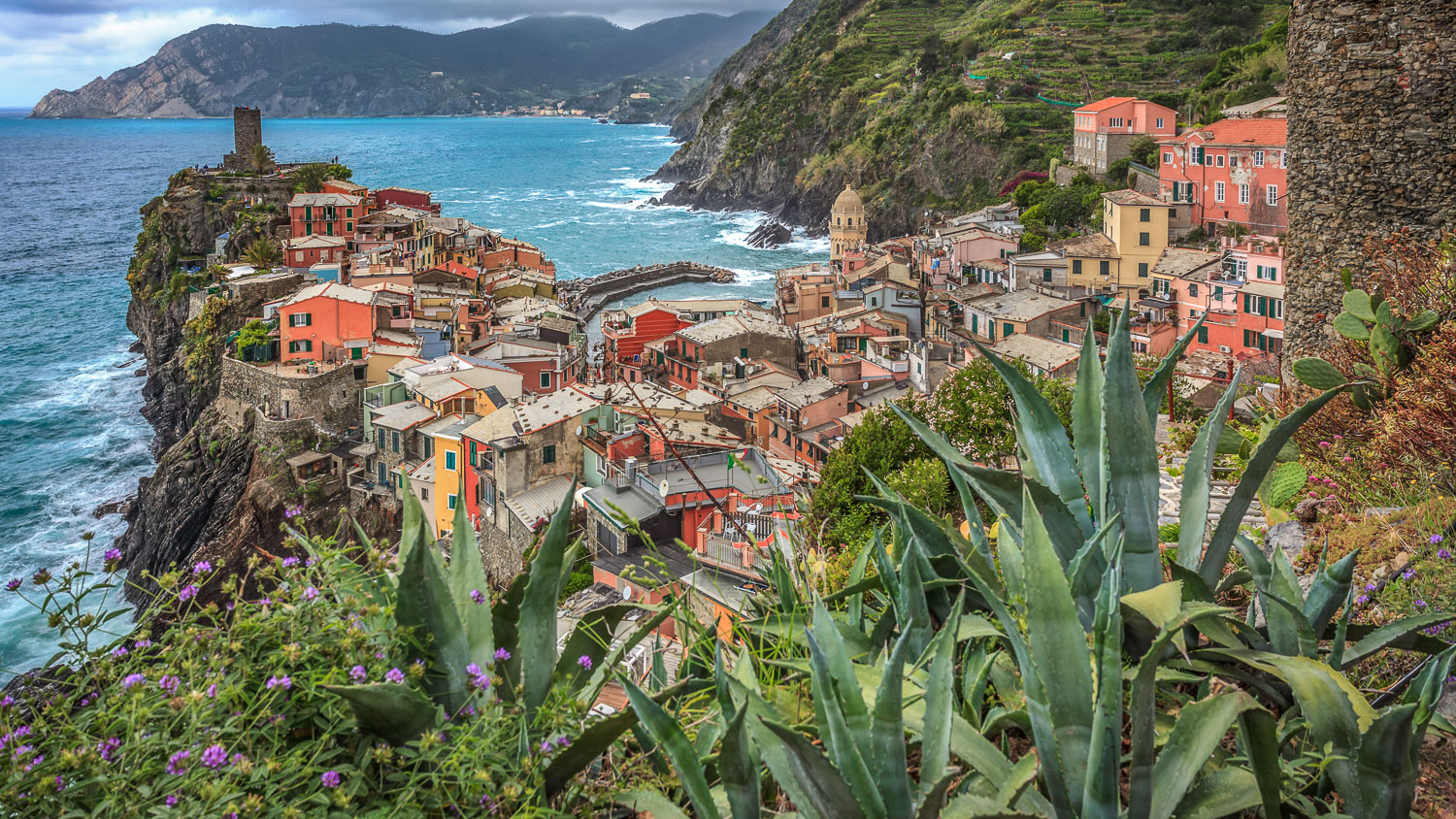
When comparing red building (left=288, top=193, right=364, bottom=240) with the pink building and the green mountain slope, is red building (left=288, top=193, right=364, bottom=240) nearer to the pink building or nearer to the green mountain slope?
the pink building

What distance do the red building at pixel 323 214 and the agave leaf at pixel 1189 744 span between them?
35552mm

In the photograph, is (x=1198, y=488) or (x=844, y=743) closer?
(x=844, y=743)

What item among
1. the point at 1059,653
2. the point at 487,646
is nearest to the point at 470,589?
the point at 487,646

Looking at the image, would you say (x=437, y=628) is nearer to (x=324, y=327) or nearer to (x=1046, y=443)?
(x=1046, y=443)

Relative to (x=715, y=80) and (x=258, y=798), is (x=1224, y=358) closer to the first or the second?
(x=258, y=798)

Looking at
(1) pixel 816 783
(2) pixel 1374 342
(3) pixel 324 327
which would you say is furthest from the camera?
(3) pixel 324 327

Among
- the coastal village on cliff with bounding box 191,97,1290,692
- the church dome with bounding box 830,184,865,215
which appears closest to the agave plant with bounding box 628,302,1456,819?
the coastal village on cliff with bounding box 191,97,1290,692

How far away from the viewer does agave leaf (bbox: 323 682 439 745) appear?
1.75m

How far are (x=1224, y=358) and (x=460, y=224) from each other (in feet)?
89.2

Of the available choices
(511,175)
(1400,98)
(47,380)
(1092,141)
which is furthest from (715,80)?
(1400,98)

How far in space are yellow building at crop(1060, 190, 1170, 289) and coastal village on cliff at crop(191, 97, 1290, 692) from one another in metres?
0.06

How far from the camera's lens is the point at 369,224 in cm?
3484

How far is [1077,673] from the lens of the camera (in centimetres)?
169

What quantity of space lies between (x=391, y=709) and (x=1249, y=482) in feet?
6.17
